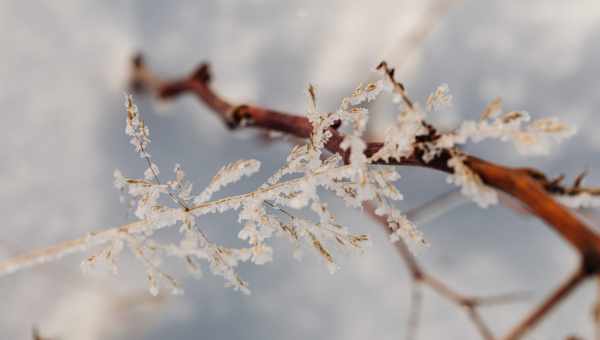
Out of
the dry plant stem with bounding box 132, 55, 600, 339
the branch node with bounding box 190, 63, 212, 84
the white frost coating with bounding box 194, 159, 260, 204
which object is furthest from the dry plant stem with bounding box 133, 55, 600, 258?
the branch node with bounding box 190, 63, 212, 84

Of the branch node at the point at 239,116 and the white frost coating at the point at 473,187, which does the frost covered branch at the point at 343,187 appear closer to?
the white frost coating at the point at 473,187

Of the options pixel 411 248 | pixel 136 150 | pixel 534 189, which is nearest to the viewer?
pixel 534 189

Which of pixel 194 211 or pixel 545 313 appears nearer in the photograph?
pixel 545 313

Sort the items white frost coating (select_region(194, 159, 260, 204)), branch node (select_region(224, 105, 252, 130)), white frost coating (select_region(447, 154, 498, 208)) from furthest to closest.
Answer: branch node (select_region(224, 105, 252, 130)) → white frost coating (select_region(194, 159, 260, 204)) → white frost coating (select_region(447, 154, 498, 208))

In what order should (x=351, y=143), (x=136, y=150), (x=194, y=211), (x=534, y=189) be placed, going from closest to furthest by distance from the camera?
(x=534, y=189)
(x=351, y=143)
(x=136, y=150)
(x=194, y=211)

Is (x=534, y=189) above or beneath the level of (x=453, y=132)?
beneath

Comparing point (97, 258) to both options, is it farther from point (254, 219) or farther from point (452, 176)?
point (452, 176)

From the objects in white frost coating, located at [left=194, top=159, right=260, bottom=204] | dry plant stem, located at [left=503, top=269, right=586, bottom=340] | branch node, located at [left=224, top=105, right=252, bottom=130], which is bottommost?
dry plant stem, located at [left=503, top=269, right=586, bottom=340]

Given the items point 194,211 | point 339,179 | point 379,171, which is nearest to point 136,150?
point 194,211

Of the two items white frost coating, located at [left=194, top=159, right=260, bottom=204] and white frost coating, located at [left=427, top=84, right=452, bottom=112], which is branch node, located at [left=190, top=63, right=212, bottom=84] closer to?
white frost coating, located at [left=194, top=159, right=260, bottom=204]

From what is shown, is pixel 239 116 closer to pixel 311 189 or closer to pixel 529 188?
pixel 311 189

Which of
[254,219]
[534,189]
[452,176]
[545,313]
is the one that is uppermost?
[254,219]
